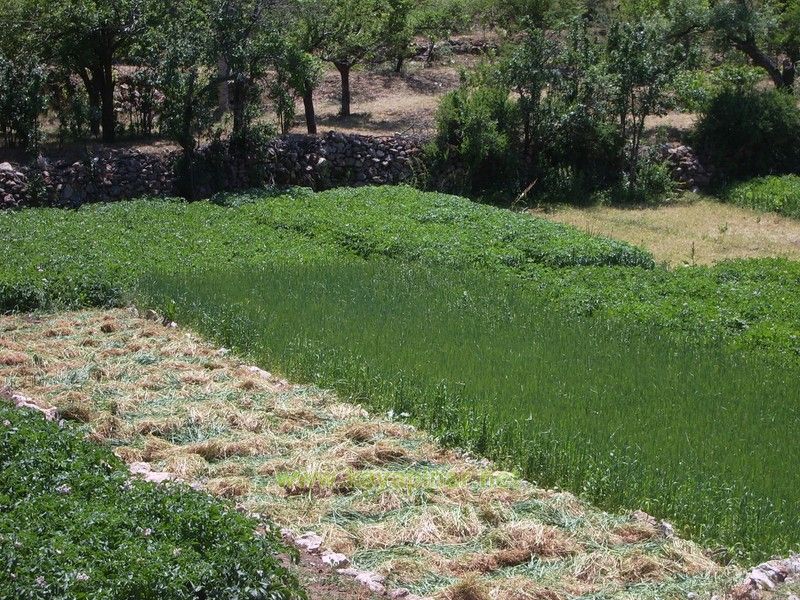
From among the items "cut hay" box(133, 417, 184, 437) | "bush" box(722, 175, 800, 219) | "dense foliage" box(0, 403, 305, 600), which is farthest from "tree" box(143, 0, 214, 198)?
"dense foliage" box(0, 403, 305, 600)

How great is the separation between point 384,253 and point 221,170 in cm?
775

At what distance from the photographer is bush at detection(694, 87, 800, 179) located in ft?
91.9

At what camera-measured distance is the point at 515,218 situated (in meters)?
20.7

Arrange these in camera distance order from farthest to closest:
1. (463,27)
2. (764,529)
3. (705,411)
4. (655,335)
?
(463,27), (655,335), (705,411), (764,529)

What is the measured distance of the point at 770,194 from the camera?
84.6 ft

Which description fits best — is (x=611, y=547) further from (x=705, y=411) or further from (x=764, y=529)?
(x=705, y=411)

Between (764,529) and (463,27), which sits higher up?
(463,27)

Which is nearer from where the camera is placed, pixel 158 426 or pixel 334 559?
pixel 334 559

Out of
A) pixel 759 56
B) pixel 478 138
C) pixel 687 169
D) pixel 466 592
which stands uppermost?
pixel 759 56

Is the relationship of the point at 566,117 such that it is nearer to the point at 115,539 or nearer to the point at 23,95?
the point at 23,95

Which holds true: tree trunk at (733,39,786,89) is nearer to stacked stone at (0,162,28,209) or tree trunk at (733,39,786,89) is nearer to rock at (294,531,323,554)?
stacked stone at (0,162,28,209)

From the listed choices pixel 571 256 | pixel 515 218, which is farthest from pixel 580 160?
pixel 571 256

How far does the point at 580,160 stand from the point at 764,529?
2142 cm

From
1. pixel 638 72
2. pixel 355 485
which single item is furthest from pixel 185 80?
pixel 355 485
